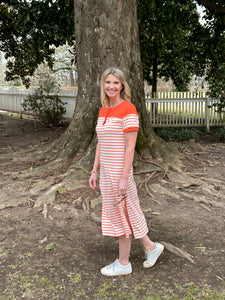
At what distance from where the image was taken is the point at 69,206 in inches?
201

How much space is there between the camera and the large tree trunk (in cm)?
596

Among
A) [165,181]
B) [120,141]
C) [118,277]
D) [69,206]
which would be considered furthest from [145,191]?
[120,141]

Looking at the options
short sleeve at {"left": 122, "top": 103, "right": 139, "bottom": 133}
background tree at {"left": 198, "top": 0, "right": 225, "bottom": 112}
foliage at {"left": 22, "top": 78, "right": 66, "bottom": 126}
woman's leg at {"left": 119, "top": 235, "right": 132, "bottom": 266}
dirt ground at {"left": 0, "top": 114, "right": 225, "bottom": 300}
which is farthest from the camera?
foliage at {"left": 22, "top": 78, "right": 66, "bottom": 126}

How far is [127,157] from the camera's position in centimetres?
288

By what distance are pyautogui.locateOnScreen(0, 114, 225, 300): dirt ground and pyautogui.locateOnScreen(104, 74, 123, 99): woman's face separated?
1820 mm

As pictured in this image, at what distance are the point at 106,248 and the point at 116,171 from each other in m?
Result: 1.35

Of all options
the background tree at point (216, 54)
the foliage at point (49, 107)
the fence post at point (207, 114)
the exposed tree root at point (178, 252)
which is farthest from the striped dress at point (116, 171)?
the foliage at point (49, 107)

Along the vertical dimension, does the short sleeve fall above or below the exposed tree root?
above

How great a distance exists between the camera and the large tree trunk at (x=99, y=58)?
19.6 feet

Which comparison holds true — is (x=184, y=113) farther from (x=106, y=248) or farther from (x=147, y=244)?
(x=147, y=244)

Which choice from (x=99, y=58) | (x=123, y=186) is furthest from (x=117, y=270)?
(x=99, y=58)

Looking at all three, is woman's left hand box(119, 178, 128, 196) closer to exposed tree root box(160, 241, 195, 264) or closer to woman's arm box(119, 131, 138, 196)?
woman's arm box(119, 131, 138, 196)

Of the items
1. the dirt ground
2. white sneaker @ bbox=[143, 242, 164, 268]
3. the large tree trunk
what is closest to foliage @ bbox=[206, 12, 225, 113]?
the large tree trunk

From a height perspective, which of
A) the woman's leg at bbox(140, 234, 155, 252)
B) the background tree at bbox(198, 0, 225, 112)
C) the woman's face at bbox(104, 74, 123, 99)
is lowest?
the woman's leg at bbox(140, 234, 155, 252)
